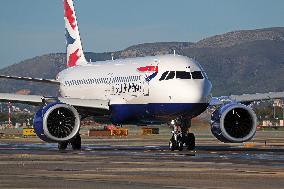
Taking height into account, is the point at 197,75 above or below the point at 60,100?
above

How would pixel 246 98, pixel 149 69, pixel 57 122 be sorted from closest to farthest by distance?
pixel 57 122 → pixel 149 69 → pixel 246 98

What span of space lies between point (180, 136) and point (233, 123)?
2.60m

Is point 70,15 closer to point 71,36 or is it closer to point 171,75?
point 71,36

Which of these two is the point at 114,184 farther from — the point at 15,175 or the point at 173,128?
the point at 173,128

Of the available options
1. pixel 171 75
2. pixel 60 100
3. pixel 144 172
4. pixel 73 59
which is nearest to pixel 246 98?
pixel 171 75

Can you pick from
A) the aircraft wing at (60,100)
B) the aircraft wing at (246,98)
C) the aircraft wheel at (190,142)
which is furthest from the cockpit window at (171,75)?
the aircraft wing at (60,100)

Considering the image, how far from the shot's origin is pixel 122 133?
94812mm

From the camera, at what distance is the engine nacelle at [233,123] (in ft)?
151

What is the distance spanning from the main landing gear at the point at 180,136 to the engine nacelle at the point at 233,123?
4.12 ft

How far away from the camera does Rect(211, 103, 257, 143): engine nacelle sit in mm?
45906

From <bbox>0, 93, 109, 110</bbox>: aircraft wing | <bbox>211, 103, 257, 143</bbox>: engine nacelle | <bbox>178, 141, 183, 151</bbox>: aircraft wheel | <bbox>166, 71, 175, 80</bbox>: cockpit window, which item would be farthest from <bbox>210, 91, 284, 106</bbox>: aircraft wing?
<bbox>0, 93, 109, 110</bbox>: aircraft wing

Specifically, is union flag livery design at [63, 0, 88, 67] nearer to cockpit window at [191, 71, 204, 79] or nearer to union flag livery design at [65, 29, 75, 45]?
union flag livery design at [65, 29, 75, 45]

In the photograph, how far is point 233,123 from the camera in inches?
1841

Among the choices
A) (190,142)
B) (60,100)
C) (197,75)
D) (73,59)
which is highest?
(73,59)
